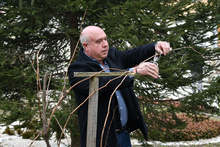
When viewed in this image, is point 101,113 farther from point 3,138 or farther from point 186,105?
point 3,138

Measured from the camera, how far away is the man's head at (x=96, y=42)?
2288mm

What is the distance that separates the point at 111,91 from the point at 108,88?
3.3 inches

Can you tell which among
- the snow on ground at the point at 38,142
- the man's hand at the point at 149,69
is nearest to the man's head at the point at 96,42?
the man's hand at the point at 149,69

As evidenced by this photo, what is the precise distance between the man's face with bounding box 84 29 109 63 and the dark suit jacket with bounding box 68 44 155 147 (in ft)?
0.22

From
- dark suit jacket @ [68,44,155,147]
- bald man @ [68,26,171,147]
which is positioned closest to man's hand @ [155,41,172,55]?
bald man @ [68,26,171,147]

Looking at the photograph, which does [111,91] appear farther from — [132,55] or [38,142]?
[38,142]

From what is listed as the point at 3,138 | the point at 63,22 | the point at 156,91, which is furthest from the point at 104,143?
the point at 3,138

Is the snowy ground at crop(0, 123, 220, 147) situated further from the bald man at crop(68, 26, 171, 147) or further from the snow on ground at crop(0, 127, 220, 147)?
the bald man at crop(68, 26, 171, 147)

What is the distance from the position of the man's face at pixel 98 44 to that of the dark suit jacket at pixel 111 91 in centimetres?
7

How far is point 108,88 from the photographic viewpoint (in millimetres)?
1932

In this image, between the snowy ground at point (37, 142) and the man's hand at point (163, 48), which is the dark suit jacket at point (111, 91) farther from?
the snowy ground at point (37, 142)

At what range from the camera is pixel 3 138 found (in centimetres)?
864

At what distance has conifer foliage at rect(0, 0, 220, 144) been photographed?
13.1ft

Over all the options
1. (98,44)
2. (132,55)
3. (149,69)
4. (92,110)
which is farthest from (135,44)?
(149,69)
